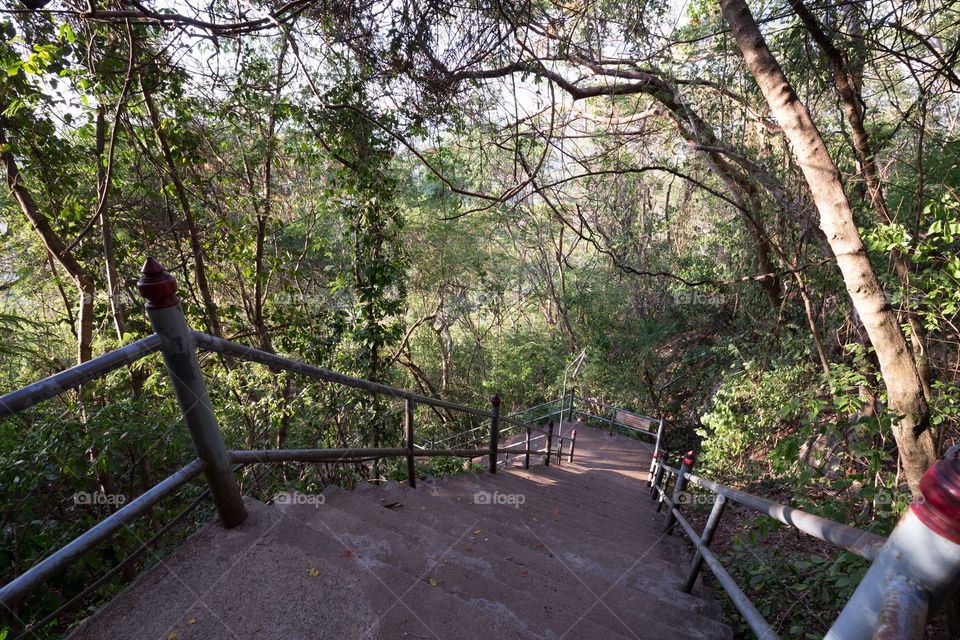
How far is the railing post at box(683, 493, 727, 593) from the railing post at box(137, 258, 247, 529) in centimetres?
228

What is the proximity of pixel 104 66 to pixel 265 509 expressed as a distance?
427 cm

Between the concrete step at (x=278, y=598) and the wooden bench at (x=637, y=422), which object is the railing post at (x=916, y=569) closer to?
the concrete step at (x=278, y=598)

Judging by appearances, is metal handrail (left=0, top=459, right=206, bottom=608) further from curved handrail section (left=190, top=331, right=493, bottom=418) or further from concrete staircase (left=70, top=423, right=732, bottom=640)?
curved handrail section (left=190, top=331, right=493, bottom=418)

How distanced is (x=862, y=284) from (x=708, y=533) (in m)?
2.04

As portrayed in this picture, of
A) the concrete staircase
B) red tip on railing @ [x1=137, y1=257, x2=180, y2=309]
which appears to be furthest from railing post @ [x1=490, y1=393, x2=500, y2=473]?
red tip on railing @ [x1=137, y1=257, x2=180, y2=309]

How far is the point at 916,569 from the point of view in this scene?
2.67 feet

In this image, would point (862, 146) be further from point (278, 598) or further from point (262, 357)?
point (278, 598)

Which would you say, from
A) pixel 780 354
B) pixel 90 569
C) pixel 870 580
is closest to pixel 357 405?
pixel 90 569

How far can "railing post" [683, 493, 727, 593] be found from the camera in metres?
2.20

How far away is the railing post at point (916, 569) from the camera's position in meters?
0.77

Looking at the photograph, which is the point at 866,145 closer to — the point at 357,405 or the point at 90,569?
the point at 357,405

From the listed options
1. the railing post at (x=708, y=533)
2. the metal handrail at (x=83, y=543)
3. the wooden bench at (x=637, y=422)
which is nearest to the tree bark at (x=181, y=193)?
the metal handrail at (x=83, y=543)

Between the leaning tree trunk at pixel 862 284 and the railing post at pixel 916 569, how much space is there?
2.77 meters

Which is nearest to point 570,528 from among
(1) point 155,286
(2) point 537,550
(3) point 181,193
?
(2) point 537,550
